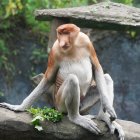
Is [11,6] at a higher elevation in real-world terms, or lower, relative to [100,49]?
higher

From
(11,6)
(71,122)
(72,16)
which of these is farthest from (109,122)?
(11,6)

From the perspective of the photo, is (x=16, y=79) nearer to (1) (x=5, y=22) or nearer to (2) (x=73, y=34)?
(1) (x=5, y=22)

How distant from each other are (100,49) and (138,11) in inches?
90.7

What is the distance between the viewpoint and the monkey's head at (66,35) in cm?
635

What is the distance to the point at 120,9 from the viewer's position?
29.4ft

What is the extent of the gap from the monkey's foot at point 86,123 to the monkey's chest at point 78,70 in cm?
35

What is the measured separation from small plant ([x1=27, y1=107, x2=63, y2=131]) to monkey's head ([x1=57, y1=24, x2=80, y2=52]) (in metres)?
0.68

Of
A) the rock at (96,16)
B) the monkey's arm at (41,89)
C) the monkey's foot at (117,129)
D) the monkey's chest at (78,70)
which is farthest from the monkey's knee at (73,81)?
the rock at (96,16)

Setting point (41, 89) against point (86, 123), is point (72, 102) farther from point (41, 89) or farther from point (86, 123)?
point (41, 89)

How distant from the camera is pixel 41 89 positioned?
6672 millimetres

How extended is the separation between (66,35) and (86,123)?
0.94 metres

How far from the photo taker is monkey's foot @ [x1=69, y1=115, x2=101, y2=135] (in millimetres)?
6410

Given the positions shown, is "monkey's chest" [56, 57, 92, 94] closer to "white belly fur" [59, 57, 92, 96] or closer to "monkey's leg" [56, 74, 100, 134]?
"white belly fur" [59, 57, 92, 96]

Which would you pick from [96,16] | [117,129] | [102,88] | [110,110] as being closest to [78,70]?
[102,88]
